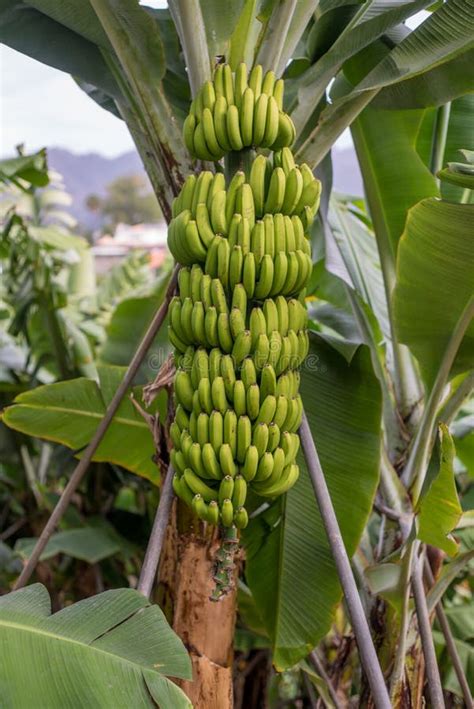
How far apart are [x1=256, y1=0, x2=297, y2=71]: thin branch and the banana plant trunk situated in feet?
2.09

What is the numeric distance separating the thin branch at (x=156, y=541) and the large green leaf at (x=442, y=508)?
0.35 meters

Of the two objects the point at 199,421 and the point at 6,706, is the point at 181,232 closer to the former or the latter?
the point at 199,421

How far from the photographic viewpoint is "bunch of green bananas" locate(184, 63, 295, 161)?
0.79 meters

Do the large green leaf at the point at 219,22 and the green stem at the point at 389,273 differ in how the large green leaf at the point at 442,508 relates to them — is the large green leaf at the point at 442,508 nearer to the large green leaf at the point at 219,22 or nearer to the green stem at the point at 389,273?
the green stem at the point at 389,273

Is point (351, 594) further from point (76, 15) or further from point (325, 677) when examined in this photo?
point (76, 15)

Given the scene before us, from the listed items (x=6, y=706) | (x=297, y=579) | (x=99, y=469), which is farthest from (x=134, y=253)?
(x=6, y=706)

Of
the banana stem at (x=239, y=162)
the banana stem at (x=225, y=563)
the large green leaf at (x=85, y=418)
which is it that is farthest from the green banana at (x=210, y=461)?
the large green leaf at (x=85, y=418)

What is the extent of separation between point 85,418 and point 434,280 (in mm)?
693

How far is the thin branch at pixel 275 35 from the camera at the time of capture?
2.84ft

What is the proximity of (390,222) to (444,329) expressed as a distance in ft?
0.95

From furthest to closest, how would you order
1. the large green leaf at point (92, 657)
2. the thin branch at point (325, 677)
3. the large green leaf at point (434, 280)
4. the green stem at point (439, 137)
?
the green stem at point (439, 137), the thin branch at point (325, 677), the large green leaf at point (434, 280), the large green leaf at point (92, 657)

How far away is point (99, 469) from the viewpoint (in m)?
1.89

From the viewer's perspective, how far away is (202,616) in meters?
0.92

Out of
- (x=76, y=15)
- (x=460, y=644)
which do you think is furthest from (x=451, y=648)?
(x=76, y=15)
